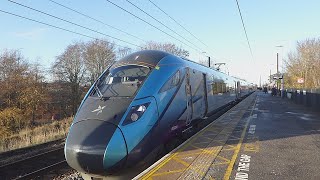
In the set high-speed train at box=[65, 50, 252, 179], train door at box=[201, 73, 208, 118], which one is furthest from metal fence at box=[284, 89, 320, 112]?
high-speed train at box=[65, 50, 252, 179]

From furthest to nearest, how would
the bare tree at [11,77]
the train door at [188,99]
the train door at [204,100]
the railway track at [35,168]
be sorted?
1. the bare tree at [11,77]
2. the train door at [204,100]
3. the train door at [188,99]
4. the railway track at [35,168]

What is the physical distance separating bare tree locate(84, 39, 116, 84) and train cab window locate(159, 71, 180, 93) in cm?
4896

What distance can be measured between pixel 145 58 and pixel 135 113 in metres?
2.41

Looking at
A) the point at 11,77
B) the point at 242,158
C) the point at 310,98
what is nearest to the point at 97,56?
the point at 11,77

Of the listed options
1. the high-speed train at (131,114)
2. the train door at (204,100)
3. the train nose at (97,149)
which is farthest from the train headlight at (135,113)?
the train door at (204,100)

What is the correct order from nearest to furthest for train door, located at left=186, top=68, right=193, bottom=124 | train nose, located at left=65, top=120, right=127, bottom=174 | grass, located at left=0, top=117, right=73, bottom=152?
1. train nose, located at left=65, top=120, right=127, bottom=174
2. train door, located at left=186, top=68, right=193, bottom=124
3. grass, located at left=0, top=117, right=73, bottom=152

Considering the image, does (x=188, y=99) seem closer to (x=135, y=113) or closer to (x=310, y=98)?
(x=135, y=113)

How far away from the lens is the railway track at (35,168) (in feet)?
33.5

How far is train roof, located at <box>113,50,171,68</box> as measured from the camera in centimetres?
918

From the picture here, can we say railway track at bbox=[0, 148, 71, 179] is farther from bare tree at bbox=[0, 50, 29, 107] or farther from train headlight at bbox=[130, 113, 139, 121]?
bare tree at bbox=[0, 50, 29, 107]

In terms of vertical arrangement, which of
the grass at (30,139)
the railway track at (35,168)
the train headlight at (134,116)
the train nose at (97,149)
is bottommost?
the grass at (30,139)

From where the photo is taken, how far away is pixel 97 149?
667 cm

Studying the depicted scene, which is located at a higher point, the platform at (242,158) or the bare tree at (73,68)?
the bare tree at (73,68)

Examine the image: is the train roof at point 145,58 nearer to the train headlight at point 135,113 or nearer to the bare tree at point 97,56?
the train headlight at point 135,113
